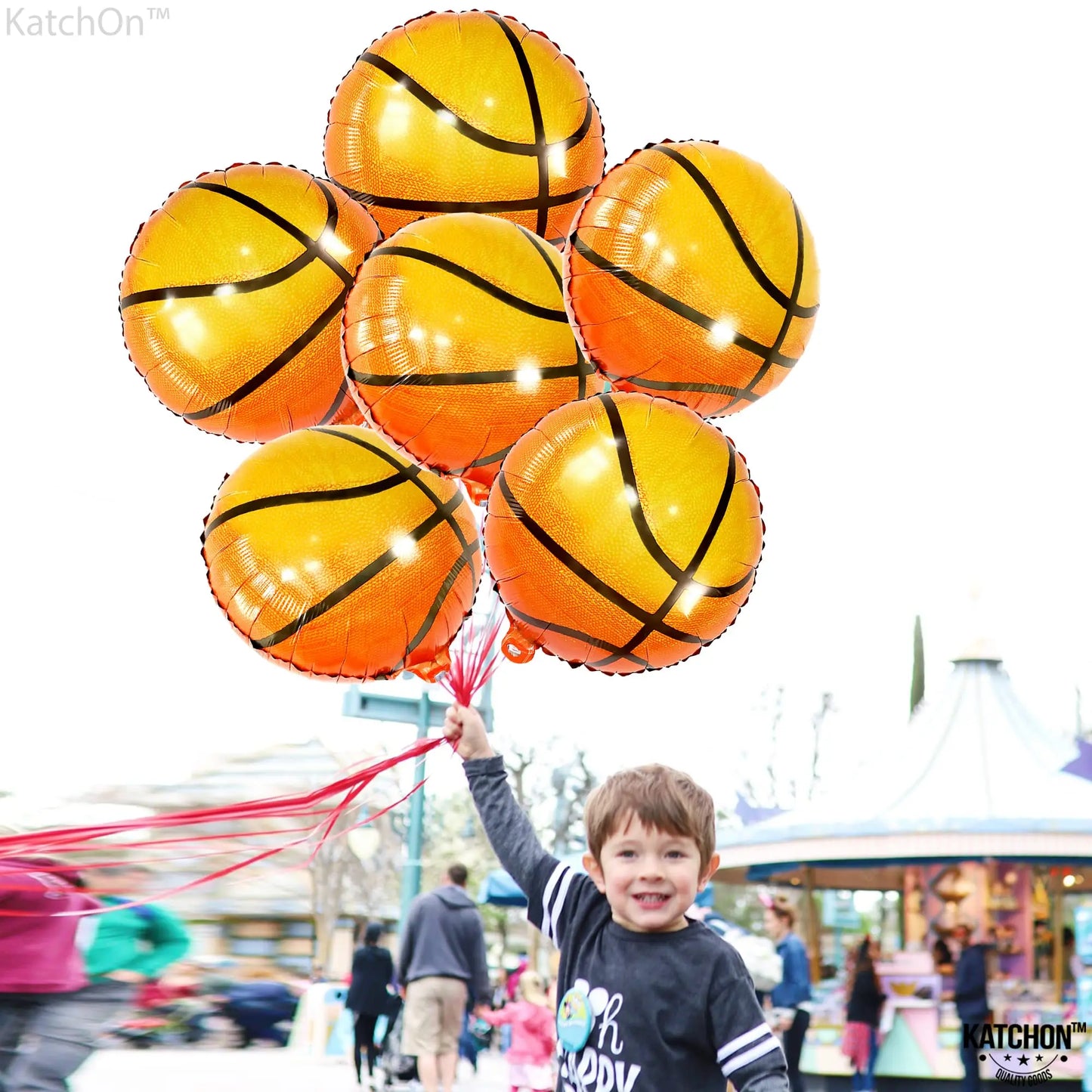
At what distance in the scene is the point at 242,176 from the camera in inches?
126

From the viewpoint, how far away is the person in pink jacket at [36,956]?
3896mm

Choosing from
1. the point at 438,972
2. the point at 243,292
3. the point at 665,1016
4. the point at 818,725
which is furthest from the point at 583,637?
the point at 818,725

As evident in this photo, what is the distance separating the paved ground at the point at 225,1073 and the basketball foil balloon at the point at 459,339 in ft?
25.7

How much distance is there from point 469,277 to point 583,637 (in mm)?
737

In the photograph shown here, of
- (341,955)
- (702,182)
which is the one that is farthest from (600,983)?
(341,955)

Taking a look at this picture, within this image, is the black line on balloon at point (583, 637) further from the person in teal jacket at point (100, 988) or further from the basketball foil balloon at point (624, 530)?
the person in teal jacket at point (100, 988)

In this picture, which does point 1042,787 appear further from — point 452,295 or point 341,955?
point 341,955

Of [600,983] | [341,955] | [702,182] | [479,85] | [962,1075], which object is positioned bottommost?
[341,955]

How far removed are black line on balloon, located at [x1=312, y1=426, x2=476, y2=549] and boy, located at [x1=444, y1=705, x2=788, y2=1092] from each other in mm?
706

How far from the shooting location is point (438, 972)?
752 centimetres

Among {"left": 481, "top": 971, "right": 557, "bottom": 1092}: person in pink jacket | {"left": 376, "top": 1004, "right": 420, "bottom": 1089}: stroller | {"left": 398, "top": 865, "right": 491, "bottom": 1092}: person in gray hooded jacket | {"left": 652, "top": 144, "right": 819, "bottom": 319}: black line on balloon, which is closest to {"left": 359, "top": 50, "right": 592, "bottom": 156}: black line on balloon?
{"left": 652, "top": 144, "right": 819, "bottom": 319}: black line on balloon

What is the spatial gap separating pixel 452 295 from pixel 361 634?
0.69 metres

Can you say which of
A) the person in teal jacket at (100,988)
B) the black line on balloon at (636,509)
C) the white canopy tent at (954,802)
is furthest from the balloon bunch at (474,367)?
the white canopy tent at (954,802)

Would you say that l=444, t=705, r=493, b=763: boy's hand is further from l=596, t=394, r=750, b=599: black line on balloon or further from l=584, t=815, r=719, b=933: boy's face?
l=596, t=394, r=750, b=599: black line on balloon
